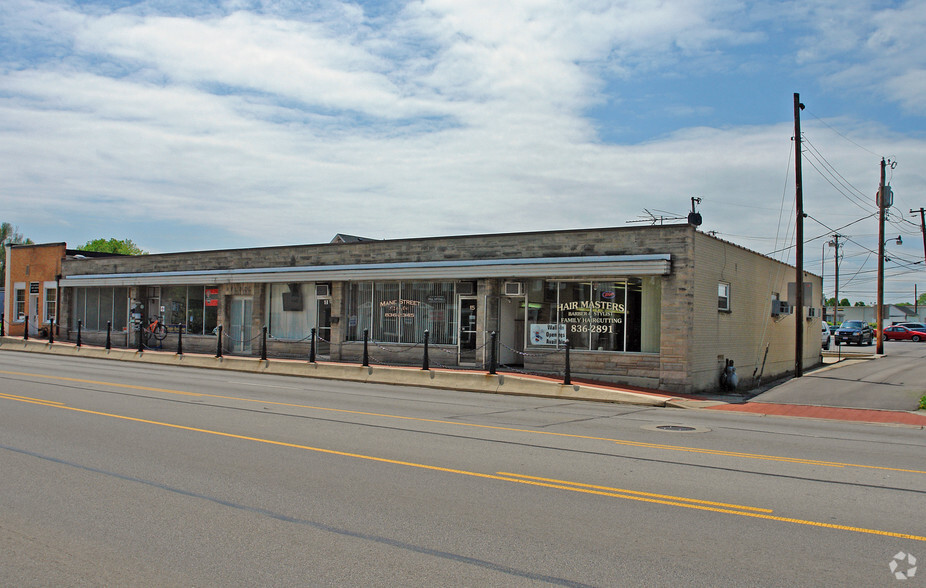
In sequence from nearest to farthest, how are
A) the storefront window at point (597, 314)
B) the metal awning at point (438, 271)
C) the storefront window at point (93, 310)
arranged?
1. the metal awning at point (438, 271)
2. the storefront window at point (597, 314)
3. the storefront window at point (93, 310)

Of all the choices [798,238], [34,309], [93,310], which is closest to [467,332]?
[798,238]

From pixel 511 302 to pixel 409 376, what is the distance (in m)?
4.22

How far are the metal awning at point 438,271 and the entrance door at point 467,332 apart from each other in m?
0.97

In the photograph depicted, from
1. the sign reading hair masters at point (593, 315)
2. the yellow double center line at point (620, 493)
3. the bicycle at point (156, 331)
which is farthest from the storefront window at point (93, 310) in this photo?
the yellow double center line at point (620, 493)

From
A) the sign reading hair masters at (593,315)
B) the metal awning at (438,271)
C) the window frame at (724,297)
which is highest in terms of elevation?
the metal awning at (438,271)

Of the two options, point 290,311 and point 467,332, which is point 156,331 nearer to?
point 290,311

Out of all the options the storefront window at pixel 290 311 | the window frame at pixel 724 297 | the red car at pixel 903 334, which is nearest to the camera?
the window frame at pixel 724 297

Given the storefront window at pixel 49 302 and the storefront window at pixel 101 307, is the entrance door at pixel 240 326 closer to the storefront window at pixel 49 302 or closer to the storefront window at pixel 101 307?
the storefront window at pixel 101 307

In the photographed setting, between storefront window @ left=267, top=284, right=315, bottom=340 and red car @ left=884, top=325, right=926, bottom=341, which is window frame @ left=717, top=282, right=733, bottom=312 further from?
red car @ left=884, top=325, right=926, bottom=341

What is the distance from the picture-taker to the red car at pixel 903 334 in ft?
191

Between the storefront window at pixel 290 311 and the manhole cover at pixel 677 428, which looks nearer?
the manhole cover at pixel 677 428

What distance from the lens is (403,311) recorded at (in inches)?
1003

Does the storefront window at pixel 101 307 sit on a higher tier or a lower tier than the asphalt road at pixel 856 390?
higher

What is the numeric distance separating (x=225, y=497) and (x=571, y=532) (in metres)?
3.40
